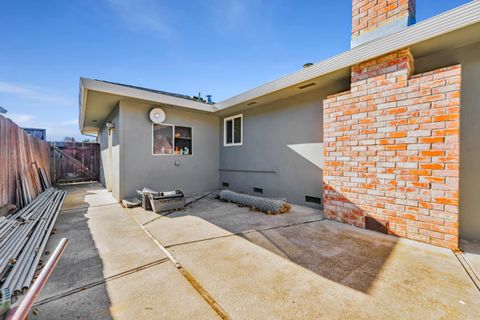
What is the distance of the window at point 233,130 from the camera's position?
6.45 m

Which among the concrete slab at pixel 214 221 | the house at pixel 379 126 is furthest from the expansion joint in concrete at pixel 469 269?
the concrete slab at pixel 214 221

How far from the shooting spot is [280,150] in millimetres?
5277

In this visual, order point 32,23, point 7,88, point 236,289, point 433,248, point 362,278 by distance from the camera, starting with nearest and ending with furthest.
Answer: point 236,289 → point 362,278 → point 433,248 → point 32,23 → point 7,88

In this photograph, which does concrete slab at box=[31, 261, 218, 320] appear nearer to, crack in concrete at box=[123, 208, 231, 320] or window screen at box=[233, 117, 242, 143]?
crack in concrete at box=[123, 208, 231, 320]

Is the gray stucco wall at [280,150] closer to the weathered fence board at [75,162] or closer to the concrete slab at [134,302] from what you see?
the concrete slab at [134,302]

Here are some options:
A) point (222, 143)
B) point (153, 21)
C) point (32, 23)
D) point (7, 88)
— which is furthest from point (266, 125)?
point (7, 88)

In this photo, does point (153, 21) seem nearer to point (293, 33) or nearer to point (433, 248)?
point (293, 33)

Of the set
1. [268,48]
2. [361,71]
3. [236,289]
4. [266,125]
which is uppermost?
[268,48]

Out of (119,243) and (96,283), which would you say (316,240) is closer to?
(96,283)

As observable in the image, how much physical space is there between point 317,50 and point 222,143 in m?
4.04

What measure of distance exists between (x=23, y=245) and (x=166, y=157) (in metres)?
3.74

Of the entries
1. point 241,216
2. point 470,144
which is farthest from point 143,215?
point 470,144

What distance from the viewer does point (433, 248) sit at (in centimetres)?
254

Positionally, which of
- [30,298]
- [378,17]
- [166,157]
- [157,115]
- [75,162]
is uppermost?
[378,17]
